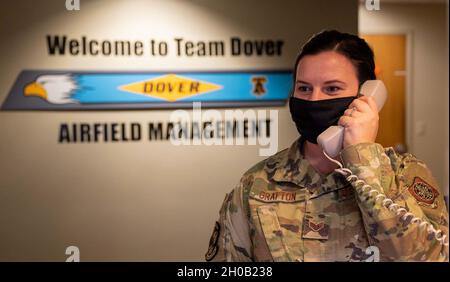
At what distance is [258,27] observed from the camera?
3.51ft

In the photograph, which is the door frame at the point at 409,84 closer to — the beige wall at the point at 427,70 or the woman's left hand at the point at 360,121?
the beige wall at the point at 427,70

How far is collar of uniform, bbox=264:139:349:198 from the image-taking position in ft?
3.11

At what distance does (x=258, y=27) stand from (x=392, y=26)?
1.06ft

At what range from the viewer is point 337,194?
0.94 meters

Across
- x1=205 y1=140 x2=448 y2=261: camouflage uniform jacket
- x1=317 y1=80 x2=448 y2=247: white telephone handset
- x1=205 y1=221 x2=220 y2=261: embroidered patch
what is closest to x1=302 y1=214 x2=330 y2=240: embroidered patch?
x1=205 y1=140 x2=448 y2=261: camouflage uniform jacket

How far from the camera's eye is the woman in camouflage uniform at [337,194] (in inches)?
35.0

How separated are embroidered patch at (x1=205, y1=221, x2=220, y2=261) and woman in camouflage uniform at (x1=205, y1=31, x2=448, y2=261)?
0.07 feet

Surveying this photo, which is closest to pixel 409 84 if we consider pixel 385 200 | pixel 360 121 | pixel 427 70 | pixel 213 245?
pixel 427 70

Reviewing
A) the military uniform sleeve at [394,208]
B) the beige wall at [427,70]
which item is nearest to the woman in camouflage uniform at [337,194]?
the military uniform sleeve at [394,208]

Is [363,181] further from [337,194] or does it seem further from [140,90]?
[140,90]

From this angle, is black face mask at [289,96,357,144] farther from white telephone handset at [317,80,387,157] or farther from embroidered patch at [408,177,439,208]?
embroidered patch at [408,177,439,208]

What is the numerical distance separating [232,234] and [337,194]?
0.83 ft

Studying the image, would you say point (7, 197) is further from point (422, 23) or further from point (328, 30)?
point (422, 23)
